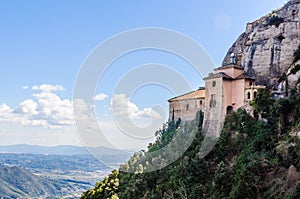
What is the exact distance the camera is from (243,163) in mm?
23297

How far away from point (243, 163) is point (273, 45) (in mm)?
11767

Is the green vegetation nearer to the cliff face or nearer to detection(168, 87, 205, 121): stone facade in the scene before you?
detection(168, 87, 205, 121): stone facade

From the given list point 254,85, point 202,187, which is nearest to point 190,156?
point 202,187

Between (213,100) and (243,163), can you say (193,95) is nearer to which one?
(213,100)

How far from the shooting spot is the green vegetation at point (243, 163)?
21.0 m

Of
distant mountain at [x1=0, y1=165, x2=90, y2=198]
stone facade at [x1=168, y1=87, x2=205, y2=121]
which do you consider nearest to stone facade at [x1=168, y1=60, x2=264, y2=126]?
stone facade at [x1=168, y1=87, x2=205, y2=121]

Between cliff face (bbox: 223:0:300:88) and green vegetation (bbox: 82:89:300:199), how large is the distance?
12.5 ft

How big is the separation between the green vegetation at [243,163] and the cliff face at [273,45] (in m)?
3.80

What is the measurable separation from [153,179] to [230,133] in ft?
24.2

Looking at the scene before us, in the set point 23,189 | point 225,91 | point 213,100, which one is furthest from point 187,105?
point 23,189

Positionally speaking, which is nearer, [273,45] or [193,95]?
[273,45]

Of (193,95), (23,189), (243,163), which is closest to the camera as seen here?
(243,163)

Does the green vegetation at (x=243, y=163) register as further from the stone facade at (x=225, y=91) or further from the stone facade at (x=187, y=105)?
the stone facade at (x=187, y=105)

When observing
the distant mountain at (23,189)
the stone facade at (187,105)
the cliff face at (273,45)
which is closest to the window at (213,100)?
the stone facade at (187,105)
